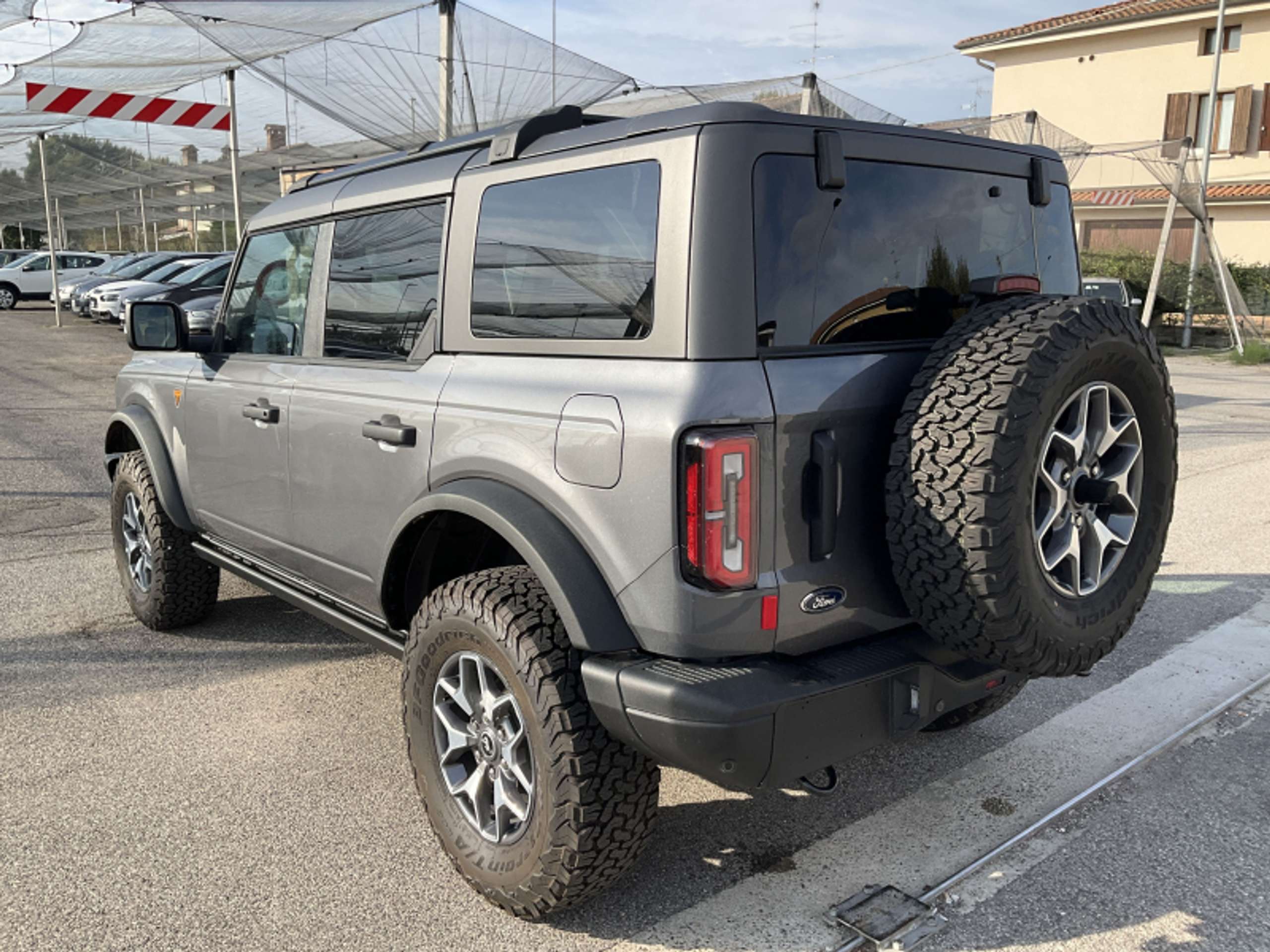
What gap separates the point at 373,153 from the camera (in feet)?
53.8

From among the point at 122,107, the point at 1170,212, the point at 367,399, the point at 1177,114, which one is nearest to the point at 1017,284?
the point at 367,399

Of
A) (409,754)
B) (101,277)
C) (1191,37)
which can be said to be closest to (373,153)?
(101,277)

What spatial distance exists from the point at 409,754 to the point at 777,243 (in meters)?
1.74

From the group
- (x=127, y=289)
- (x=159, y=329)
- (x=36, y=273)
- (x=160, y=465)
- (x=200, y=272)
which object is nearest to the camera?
(x=159, y=329)

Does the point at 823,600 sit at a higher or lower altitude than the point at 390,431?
lower

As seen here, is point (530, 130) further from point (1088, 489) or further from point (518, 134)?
point (1088, 489)

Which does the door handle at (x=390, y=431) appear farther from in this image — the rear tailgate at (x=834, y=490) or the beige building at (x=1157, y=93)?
the beige building at (x=1157, y=93)

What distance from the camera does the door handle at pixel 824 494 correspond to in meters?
2.42

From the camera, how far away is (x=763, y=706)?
230cm

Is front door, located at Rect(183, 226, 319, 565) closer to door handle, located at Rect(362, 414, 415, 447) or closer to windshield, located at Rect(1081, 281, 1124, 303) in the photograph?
door handle, located at Rect(362, 414, 415, 447)

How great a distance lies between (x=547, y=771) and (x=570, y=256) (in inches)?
51.0

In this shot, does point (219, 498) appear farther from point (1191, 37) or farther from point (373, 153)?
point (1191, 37)

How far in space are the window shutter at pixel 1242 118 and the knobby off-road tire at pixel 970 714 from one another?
108 feet

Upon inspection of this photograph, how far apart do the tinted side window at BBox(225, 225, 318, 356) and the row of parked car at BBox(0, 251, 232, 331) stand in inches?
278
